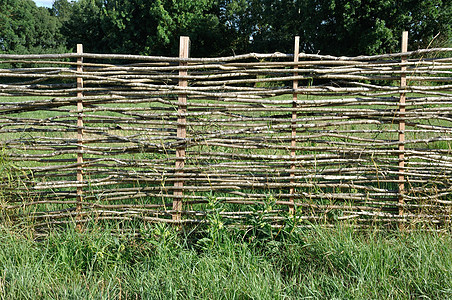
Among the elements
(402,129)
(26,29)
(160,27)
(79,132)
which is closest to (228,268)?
(79,132)

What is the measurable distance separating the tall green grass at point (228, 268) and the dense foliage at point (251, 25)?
19756mm

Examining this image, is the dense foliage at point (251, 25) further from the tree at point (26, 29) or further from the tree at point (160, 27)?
the tree at point (26, 29)

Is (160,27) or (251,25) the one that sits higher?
(251,25)

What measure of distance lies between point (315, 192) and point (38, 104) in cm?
257

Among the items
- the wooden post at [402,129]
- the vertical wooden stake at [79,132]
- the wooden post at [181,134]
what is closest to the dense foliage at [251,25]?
the wooden post at [402,129]

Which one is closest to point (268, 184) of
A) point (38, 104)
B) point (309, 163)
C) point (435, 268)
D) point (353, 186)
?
point (309, 163)

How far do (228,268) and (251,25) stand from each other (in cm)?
3094

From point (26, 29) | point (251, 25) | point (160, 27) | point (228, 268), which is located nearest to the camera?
point (228, 268)

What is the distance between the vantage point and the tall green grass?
2.32 meters

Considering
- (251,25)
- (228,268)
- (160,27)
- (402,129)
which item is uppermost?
(251,25)

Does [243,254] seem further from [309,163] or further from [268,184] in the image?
[309,163]

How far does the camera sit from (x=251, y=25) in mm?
31359

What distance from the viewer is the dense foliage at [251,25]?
22.7m

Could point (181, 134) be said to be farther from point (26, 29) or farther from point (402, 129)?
point (26, 29)
